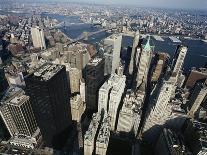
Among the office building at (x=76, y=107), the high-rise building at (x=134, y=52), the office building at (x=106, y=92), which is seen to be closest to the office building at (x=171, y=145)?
the office building at (x=106, y=92)

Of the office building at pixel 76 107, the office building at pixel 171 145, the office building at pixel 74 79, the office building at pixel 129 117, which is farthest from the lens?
the office building at pixel 74 79

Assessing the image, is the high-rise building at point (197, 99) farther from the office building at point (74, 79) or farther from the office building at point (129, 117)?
the office building at point (74, 79)

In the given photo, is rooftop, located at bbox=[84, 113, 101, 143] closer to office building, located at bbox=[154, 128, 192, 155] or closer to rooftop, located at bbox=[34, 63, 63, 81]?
rooftop, located at bbox=[34, 63, 63, 81]

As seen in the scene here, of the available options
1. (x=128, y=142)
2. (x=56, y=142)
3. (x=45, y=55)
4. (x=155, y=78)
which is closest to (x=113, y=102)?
(x=128, y=142)

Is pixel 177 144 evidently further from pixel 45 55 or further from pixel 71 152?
pixel 45 55

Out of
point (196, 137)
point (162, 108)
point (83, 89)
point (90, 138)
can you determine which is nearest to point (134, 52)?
point (83, 89)

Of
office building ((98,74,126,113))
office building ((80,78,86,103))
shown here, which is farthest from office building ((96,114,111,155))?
office building ((80,78,86,103))
